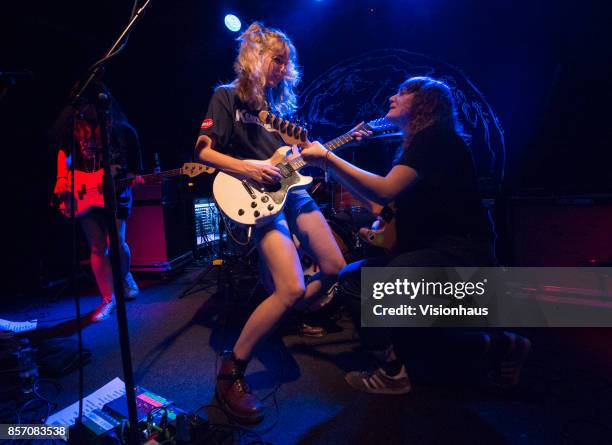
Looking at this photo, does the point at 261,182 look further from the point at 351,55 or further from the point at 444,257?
the point at 351,55

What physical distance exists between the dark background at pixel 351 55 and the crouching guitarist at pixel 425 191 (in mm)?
2642

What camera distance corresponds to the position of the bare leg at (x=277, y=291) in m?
1.88

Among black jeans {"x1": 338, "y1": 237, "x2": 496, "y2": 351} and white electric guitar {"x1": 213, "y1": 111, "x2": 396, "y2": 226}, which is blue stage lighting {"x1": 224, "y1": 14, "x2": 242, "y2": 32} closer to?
white electric guitar {"x1": 213, "y1": 111, "x2": 396, "y2": 226}

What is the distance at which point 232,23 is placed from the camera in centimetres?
512

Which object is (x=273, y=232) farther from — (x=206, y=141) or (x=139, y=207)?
(x=139, y=207)

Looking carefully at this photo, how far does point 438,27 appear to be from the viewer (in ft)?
15.3

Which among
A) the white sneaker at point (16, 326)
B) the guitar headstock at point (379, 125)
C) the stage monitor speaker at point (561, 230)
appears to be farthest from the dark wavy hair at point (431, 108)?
the white sneaker at point (16, 326)

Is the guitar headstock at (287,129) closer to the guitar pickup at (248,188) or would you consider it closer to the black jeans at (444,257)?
the guitar pickup at (248,188)

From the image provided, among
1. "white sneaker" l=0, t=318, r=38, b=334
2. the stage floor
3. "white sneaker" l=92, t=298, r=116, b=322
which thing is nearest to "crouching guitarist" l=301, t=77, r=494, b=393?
the stage floor

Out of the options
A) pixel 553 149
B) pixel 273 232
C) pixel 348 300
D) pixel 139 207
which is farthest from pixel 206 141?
pixel 553 149

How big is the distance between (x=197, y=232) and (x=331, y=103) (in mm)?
3565

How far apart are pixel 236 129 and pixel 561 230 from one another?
383 centimetres

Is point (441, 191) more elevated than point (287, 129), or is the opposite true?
point (287, 129)

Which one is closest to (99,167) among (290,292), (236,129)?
(236,129)
